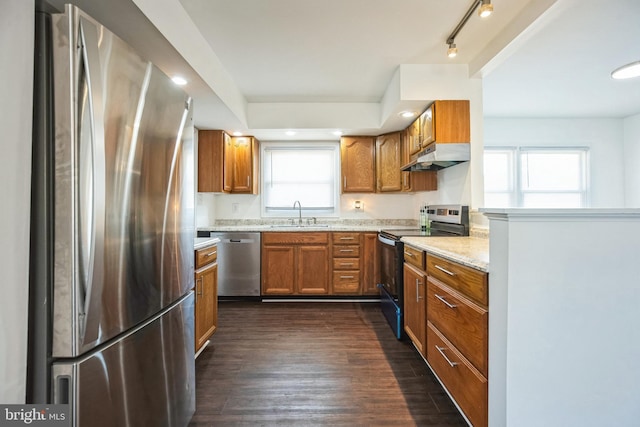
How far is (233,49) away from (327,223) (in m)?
2.45

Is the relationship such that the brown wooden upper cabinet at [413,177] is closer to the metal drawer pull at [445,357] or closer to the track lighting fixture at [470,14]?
the track lighting fixture at [470,14]

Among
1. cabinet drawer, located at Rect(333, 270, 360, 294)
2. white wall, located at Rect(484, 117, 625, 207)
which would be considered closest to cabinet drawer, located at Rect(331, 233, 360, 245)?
cabinet drawer, located at Rect(333, 270, 360, 294)

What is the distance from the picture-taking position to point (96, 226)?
836mm

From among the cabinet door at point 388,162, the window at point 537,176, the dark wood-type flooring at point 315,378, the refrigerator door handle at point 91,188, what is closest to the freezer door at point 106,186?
the refrigerator door handle at point 91,188

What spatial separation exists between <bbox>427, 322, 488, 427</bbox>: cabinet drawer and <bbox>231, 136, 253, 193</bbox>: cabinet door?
2.79 meters

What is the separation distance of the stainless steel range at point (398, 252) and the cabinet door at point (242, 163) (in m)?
Result: 1.90

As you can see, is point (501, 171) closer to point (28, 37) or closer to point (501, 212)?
point (501, 212)

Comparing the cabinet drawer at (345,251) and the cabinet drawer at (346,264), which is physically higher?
the cabinet drawer at (345,251)

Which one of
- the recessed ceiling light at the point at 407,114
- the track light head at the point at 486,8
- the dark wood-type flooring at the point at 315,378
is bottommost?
the dark wood-type flooring at the point at 315,378

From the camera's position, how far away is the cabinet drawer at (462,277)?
122 cm

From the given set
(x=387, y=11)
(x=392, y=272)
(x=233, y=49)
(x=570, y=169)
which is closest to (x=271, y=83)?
(x=233, y=49)

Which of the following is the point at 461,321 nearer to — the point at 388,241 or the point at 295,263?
the point at 388,241

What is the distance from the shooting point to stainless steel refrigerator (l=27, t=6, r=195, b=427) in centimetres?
78
